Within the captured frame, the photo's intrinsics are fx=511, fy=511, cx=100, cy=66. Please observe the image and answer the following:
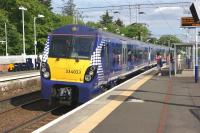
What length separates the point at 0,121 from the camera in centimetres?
1670

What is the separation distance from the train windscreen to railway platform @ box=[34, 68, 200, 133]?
1.80 m

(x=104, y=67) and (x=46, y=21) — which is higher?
(x=46, y=21)

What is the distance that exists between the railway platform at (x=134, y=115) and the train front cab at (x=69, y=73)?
2.57ft

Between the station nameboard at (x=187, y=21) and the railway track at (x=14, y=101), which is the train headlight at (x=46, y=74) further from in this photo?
the station nameboard at (x=187, y=21)

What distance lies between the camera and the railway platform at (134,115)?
11914 millimetres

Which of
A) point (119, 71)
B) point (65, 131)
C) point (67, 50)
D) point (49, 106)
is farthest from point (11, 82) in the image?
point (65, 131)

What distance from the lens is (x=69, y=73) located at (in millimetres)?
18172

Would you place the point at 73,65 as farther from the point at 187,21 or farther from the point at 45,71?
the point at 187,21

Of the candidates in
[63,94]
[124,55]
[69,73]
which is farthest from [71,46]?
[124,55]

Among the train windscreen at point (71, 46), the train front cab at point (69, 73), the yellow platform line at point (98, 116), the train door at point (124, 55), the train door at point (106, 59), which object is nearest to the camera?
the yellow platform line at point (98, 116)

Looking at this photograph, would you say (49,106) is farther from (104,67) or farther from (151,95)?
(151,95)

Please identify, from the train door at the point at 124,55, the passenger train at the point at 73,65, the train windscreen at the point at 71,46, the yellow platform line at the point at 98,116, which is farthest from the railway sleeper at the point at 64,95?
the train door at the point at 124,55

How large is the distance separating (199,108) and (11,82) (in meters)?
15.7

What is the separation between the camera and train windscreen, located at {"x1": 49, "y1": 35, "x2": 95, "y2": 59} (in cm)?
1859
